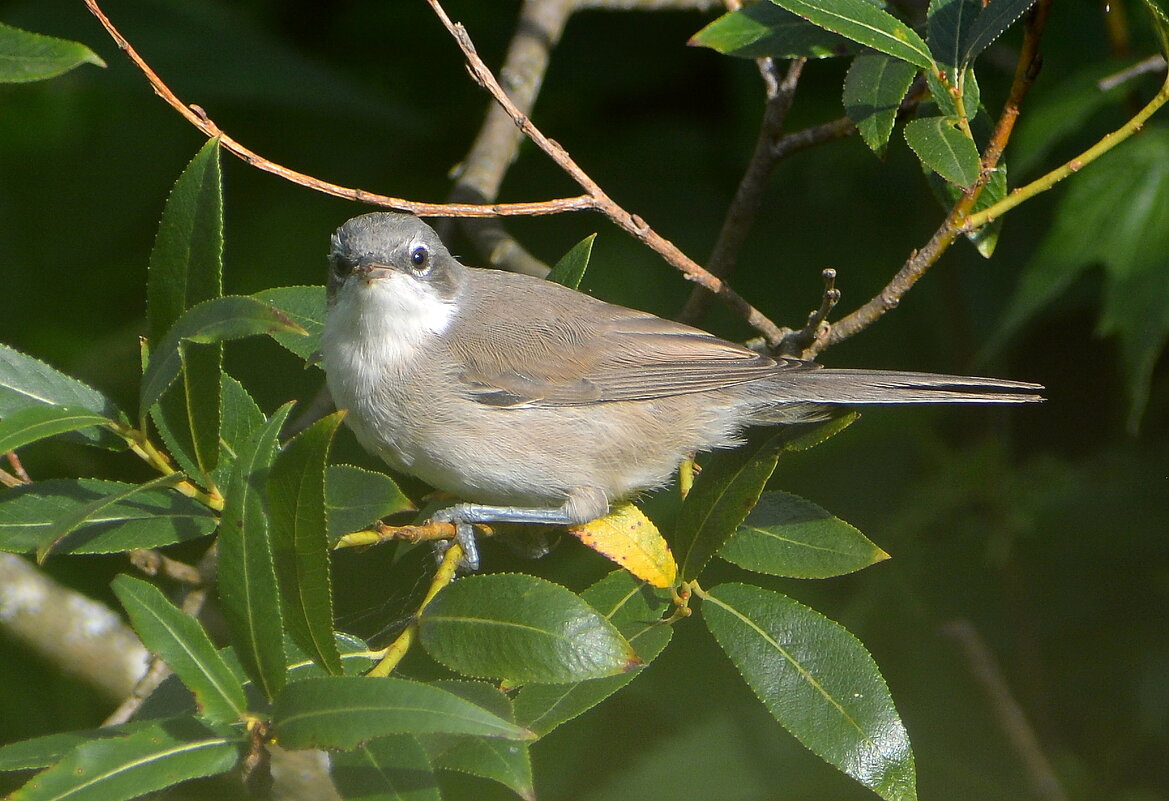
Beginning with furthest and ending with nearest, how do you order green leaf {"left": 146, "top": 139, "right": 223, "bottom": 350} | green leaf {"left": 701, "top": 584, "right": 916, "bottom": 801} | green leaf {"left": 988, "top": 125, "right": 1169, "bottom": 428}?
1. green leaf {"left": 988, "top": 125, "right": 1169, "bottom": 428}
2. green leaf {"left": 701, "top": 584, "right": 916, "bottom": 801}
3. green leaf {"left": 146, "top": 139, "right": 223, "bottom": 350}

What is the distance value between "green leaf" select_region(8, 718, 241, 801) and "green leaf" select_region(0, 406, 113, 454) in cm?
51

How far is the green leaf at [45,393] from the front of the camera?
6.89 feet

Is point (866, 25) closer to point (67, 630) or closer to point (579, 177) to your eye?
point (579, 177)

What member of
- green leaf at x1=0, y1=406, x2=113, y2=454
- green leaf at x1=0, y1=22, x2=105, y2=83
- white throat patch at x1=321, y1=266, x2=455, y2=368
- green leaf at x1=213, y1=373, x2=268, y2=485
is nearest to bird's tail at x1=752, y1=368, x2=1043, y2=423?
white throat patch at x1=321, y1=266, x2=455, y2=368

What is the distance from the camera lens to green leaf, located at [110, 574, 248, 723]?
1794mm

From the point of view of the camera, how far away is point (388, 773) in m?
1.84

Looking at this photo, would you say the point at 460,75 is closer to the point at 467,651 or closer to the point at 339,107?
the point at 339,107

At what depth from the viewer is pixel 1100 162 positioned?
3.32 meters

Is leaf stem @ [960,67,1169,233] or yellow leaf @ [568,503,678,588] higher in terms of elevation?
leaf stem @ [960,67,1169,233]

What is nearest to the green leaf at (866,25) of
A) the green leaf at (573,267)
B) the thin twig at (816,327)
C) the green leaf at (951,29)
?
the green leaf at (951,29)

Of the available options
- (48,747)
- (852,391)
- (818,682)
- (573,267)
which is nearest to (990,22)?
(852,391)

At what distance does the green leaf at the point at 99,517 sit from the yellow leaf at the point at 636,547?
0.80 m

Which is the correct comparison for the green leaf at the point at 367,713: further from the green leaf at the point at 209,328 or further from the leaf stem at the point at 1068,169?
the leaf stem at the point at 1068,169

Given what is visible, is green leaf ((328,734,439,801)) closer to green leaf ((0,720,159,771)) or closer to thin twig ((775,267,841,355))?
green leaf ((0,720,159,771))
